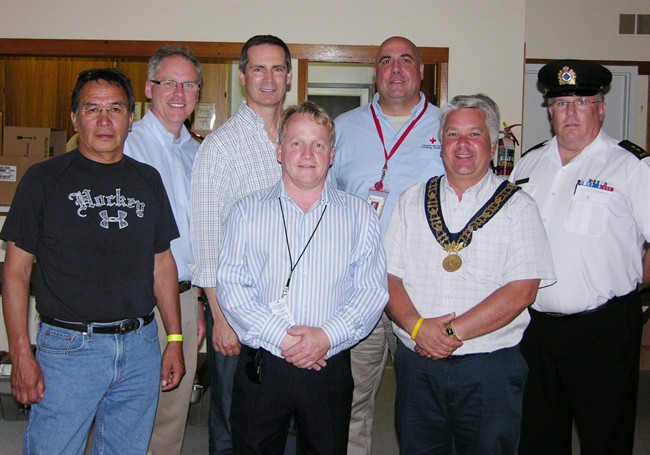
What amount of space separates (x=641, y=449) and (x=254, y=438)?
243 centimetres

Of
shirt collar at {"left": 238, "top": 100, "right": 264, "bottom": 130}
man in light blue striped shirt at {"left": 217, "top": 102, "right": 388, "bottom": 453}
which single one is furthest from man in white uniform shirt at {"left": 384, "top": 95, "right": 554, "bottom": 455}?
shirt collar at {"left": 238, "top": 100, "right": 264, "bottom": 130}

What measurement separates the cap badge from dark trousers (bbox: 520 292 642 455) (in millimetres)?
908

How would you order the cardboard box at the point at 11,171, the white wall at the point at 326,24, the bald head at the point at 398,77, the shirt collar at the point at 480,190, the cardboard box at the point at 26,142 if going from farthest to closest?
the cardboard box at the point at 26,142, the cardboard box at the point at 11,171, the white wall at the point at 326,24, the bald head at the point at 398,77, the shirt collar at the point at 480,190

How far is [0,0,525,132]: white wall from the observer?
4637mm

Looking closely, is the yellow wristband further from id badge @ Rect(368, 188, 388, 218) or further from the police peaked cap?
the police peaked cap

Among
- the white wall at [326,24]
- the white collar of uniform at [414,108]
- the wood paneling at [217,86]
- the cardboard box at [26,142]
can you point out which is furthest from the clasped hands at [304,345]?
the wood paneling at [217,86]

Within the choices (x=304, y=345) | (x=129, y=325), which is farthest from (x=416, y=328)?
(x=129, y=325)

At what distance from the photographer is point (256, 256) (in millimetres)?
2035

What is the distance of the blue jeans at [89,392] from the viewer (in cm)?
193

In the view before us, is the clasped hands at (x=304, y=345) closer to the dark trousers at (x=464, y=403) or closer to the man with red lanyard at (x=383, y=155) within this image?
the dark trousers at (x=464, y=403)

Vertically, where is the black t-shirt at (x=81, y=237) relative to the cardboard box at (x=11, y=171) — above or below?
below

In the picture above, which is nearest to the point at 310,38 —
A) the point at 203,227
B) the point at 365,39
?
the point at 365,39

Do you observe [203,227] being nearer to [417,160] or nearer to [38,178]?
[38,178]

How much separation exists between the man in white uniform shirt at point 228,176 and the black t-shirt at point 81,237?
32cm
